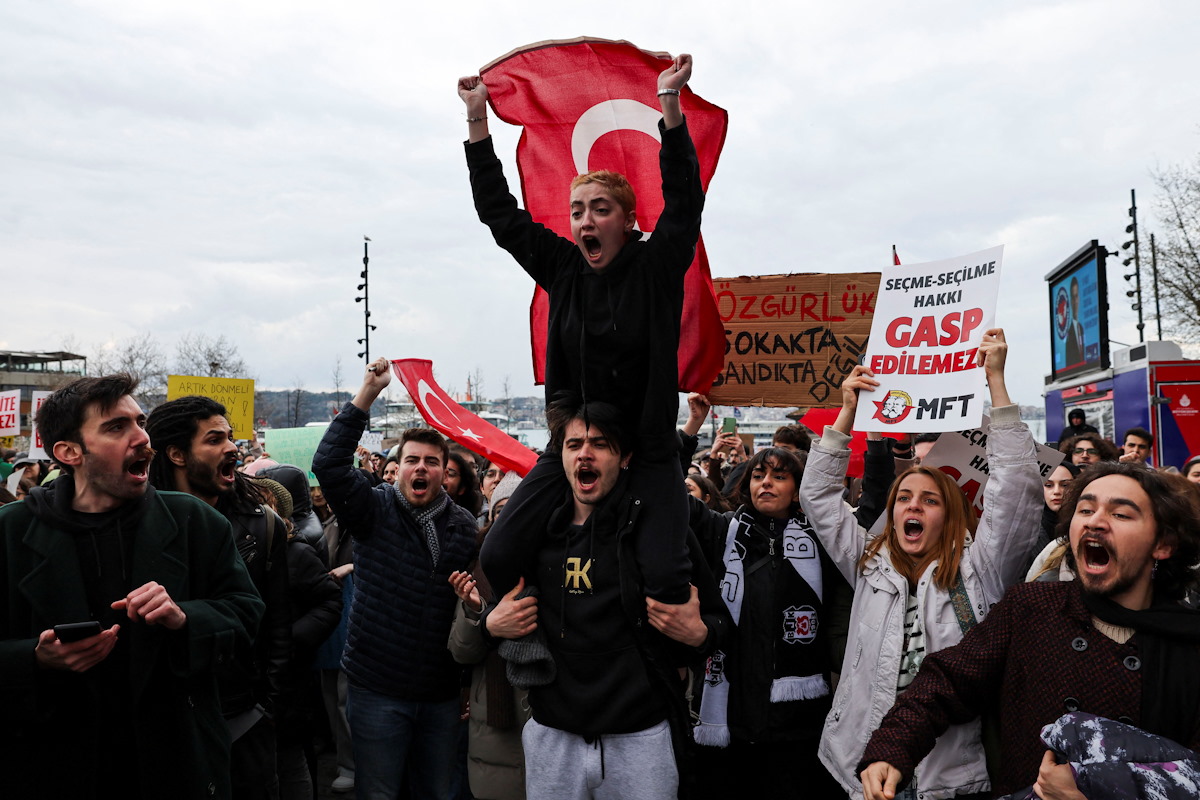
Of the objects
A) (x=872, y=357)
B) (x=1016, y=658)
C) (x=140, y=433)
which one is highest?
(x=872, y=357)

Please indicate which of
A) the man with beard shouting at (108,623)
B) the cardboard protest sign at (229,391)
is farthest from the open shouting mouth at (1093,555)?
the cardboard protest sign at (229,391)

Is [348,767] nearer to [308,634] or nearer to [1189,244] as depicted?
[308,634]

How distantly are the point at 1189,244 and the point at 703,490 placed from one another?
2463 cm

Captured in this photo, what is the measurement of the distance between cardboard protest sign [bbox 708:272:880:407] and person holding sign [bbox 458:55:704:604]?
238 centimetres

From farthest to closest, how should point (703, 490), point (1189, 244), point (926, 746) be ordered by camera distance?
point (1189, 244), point (703, 490), point (926, 746)

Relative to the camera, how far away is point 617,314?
10.2 feet

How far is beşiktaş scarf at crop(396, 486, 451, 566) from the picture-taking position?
447 centimetres

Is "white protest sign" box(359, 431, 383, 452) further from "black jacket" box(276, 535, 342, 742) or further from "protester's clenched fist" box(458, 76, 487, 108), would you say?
"protester's clenched fist" box(458, 76, 487, 108)

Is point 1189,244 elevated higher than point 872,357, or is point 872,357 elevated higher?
point 1189,244

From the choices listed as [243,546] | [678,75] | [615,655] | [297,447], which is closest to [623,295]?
[678,75]

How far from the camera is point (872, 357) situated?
14.2ft

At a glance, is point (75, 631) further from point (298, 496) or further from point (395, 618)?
point (298, 496)

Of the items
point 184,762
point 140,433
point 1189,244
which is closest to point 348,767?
point 184,762

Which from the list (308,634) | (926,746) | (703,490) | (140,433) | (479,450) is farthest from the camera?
(703,490)
